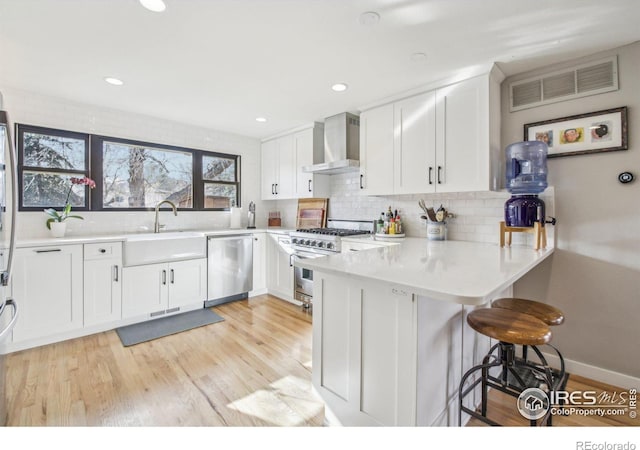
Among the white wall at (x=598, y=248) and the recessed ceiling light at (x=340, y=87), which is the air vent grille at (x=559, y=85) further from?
the recessed ceiling light at (x=340, y=87)

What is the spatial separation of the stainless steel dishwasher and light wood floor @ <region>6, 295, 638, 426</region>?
755 mm

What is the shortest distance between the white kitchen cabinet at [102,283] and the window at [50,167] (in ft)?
2.43

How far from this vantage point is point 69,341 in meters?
2.77

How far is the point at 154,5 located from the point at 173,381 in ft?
7.88

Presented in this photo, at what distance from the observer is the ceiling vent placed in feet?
6.95

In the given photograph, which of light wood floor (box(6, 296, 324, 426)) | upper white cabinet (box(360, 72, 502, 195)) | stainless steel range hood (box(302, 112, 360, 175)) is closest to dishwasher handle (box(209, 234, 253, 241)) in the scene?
light wood floor (box(6, 296, 324, 426))

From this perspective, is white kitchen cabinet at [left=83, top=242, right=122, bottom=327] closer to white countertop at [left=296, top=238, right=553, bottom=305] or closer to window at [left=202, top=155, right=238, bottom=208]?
window at [left=202, top=155, right=238, bottom=208]

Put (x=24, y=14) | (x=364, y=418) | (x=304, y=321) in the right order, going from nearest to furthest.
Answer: (x=364, y=418), (x=24, y=14), (x=304, y=321)

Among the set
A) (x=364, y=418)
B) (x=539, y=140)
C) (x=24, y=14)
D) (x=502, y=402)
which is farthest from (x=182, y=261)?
(x=539, y=140)

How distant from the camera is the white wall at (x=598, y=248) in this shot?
206 centimetres

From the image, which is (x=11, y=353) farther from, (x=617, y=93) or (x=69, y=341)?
(x=617, y=93)

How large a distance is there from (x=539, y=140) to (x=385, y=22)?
1582 mm

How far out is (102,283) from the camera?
2.90 meters

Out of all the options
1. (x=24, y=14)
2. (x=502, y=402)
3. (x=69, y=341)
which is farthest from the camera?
(x=69, y=341)
